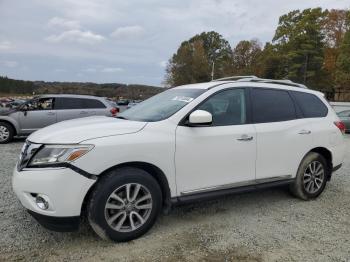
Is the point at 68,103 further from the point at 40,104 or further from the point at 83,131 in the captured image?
the point at 83,131

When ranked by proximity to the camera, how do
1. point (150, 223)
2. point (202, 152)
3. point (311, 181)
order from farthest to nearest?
Answer: point (311, 181)
point (202, 152)
point (150, 223)

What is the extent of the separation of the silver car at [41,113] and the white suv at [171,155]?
6.88 m

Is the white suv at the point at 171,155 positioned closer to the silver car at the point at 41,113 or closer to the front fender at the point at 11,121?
the silver car at the point at 41,113

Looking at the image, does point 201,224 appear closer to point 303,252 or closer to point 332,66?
point 303,252

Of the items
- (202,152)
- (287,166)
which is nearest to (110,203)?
(202,152)

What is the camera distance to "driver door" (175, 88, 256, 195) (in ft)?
12.9

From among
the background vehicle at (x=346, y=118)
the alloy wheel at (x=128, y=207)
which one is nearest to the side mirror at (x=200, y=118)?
the alloy wheel at (x=128, y=207)

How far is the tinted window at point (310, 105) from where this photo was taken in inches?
207

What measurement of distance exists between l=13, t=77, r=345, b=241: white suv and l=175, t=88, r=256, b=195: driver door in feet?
0.04

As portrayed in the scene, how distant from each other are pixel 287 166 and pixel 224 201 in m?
1.04

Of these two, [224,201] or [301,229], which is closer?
[301,229]

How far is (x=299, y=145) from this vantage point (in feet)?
16.4

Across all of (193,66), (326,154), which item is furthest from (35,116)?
(193,66)

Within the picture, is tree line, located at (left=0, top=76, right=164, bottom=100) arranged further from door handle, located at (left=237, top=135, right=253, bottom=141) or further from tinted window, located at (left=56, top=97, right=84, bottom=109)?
door handle, located at (left=237, top=135, right=253, bottom=141)
